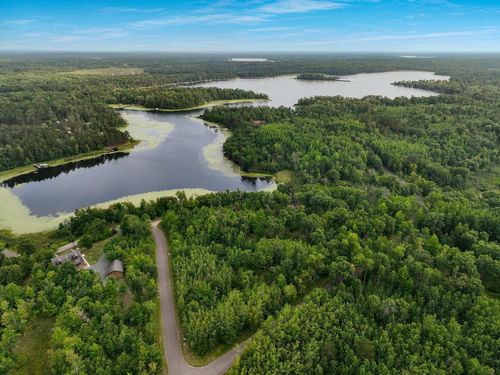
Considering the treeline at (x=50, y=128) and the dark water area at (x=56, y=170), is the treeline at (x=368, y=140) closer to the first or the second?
the dark water area at (x=56, y=170)

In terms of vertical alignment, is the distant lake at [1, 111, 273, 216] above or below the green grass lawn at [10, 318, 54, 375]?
above

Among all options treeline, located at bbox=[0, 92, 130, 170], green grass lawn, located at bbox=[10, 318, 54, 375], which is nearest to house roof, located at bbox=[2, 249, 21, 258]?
green grass lawn, located at bbox=[10, 318, 54, 375]

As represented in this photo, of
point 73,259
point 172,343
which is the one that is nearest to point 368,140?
point 172,343

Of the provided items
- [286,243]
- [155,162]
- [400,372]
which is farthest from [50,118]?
[400,372]

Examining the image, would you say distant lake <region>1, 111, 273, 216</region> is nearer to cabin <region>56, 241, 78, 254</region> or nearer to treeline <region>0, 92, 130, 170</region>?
treeline <region>0, 92, 130, 170</region>

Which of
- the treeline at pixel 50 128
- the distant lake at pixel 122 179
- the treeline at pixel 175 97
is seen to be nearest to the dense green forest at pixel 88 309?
the distant lake at pixel 122 179

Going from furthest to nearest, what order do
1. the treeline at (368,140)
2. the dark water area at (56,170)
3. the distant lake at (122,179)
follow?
the treeline at (368,140)
the dark water area at (56,170)
the distant lake at (122,179)
